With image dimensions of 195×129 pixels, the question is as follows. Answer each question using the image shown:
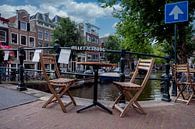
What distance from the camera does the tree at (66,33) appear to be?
31266 mm

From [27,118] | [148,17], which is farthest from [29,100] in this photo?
[148,17]

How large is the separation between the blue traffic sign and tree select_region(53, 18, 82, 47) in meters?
25.2

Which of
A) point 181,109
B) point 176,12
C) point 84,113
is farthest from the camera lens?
point 176,12

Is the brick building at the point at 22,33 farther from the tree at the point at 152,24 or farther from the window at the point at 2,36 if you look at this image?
the tree at the point at 152,24

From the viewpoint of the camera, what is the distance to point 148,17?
1225 cm

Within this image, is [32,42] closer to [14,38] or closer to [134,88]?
[14,38]

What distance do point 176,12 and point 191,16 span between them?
21.3ft

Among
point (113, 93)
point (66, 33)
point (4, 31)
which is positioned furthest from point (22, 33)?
point (113, 93)

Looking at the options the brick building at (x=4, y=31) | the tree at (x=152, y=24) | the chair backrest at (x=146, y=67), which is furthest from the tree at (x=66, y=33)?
the chair backrest at (x=146, y=67)

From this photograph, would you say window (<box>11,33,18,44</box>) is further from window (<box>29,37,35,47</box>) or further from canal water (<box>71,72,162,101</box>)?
canal water (<box>71,72,162,101</box>)

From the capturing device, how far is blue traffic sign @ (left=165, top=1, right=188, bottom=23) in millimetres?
6255

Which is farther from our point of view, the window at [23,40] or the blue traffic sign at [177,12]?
the window at [23,40]

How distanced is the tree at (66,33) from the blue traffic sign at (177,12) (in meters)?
25.2

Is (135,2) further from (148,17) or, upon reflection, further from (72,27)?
(72,27)
